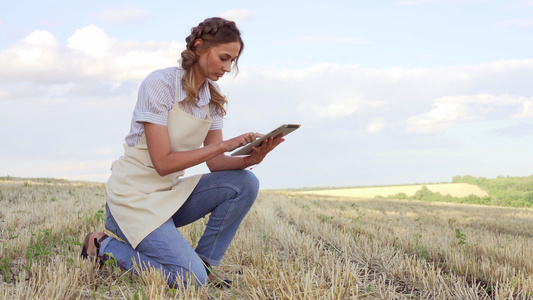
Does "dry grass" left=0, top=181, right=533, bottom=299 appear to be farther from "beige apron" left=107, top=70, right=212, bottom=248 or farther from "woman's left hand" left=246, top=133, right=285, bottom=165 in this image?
"woman's left hand" left=246, top=133, right=285, bottom=165

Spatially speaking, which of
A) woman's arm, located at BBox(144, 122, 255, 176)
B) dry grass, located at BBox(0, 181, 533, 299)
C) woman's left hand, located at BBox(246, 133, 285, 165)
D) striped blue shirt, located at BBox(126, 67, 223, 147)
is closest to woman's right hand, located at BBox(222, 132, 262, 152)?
woman's arm, located at BBox(144, 122, 255, 176)

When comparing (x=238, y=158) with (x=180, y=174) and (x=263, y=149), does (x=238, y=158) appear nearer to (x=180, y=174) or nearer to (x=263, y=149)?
(x=263, y=149)

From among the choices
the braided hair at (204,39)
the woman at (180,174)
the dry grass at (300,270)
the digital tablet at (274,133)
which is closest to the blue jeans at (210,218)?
the woman at (180,174)

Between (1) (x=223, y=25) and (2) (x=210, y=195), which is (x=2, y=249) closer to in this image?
(2) (x=210, y=195)

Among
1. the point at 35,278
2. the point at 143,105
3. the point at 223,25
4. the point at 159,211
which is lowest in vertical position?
the point at 35,278

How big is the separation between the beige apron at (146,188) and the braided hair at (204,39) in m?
0.18

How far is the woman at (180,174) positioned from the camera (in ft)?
11.2

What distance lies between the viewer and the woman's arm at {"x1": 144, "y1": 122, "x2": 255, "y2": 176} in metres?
3.31

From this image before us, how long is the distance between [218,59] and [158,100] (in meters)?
0.56

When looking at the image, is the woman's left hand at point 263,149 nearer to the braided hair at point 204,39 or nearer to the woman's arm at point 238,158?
the woman's arm at point 238,158

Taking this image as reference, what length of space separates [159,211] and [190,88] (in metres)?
1.00

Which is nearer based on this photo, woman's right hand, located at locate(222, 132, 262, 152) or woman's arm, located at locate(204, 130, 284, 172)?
woman's right hand, located at locate(222, 132, 262, 152)

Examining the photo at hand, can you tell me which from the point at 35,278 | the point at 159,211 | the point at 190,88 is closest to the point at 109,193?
the point at 159,211

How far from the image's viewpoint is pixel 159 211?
11.6 feet
